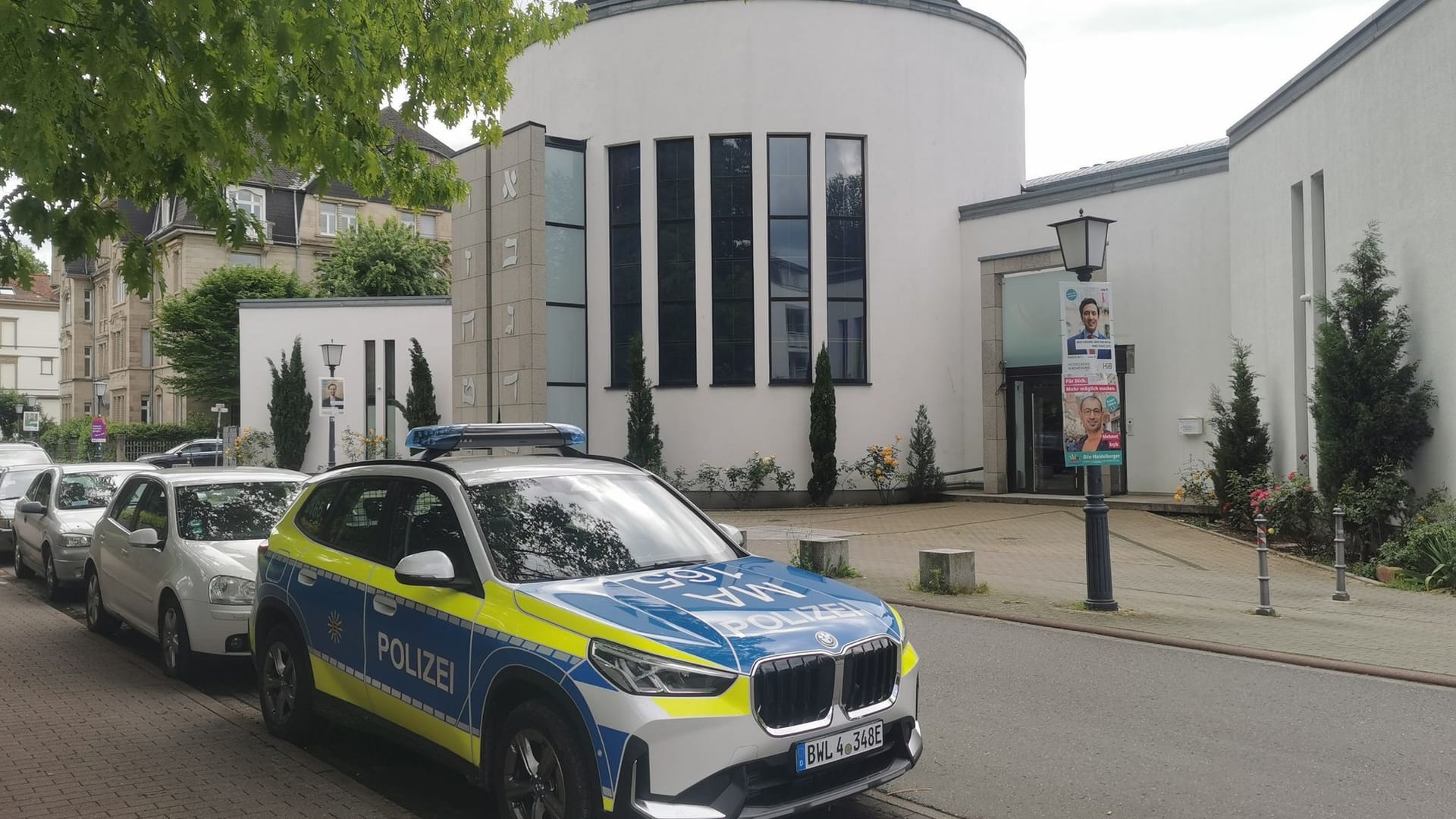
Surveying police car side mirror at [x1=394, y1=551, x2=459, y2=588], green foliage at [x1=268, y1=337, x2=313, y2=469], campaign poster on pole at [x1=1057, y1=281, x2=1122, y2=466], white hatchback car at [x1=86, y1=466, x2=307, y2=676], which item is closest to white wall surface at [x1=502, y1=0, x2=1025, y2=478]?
campaign poster on pole at [x1=1057, y1=281, x2=1122, y2=466]

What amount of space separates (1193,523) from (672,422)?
37.8ft

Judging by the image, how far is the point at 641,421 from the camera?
82.1 feet

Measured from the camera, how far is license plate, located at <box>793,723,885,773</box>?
14.0 feet

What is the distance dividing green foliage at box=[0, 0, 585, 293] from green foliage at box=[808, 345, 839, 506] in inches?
630

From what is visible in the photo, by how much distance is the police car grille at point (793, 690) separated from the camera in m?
4.22

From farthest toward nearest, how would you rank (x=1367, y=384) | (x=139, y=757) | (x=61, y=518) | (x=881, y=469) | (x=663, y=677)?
(x=881, y=469), (x=1367, y=384), (x=61, y=518), (x=139, y=757), (x=663, y=677)

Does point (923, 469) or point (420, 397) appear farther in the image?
point (420, 397)

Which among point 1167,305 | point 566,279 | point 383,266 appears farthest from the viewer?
point 383,266

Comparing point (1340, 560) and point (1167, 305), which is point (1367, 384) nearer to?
point (1340, 560)

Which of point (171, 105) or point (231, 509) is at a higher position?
point (171, 105)

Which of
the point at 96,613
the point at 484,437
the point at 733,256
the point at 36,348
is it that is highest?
the point at 36,348

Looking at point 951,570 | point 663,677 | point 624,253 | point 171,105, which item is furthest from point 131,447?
point 663,677

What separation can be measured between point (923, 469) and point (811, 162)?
7.73 meters

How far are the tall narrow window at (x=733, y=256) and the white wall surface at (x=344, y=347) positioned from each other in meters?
11.8
